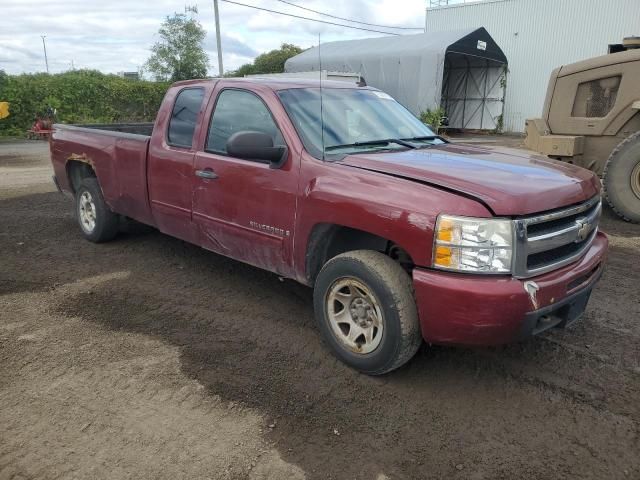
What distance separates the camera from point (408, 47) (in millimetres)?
23203

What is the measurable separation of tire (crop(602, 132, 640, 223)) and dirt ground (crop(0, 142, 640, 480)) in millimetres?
2701

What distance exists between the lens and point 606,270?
213 inches

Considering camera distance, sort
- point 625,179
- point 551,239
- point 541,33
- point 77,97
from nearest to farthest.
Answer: point 551,239 < point 625,179 < point 77,97 < point 541,33

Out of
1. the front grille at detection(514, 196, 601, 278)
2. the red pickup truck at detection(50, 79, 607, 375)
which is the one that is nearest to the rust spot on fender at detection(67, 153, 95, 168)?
the red pickup truck at detection(50, 79, 607, 375)

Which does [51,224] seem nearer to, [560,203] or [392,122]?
[392,122]

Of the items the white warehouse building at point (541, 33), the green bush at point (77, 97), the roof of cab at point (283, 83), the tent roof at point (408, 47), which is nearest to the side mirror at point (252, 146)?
the roof of cab at point (283, 83)

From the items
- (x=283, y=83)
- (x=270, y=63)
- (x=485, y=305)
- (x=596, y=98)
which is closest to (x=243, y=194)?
(x=283, y=83)

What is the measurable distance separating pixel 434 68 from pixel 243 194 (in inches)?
775

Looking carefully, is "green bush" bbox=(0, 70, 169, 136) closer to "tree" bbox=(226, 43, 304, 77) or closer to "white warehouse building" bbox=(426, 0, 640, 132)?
"tree" bbox=(226, 43, 304, 77)

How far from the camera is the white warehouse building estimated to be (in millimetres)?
23263

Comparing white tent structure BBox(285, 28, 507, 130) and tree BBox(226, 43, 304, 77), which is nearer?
white tent structure BBox(285, 28, 507, 130)

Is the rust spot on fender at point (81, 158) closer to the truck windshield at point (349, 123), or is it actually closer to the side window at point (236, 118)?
the side window at point (236, 118)

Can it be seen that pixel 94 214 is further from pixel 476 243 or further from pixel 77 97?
pixel 77 97

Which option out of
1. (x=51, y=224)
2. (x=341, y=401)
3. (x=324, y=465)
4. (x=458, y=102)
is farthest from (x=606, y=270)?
(x=458, y=102)
